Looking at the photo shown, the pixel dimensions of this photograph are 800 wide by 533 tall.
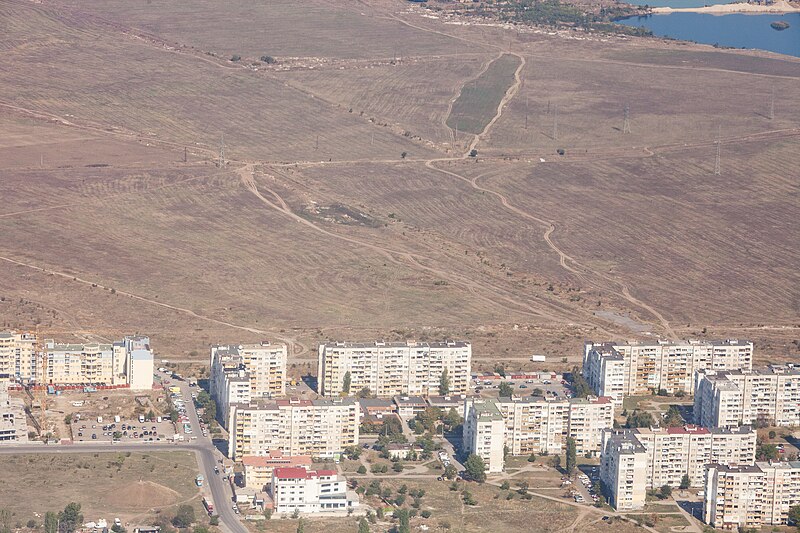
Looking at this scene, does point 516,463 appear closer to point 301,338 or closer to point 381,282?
point 301,338

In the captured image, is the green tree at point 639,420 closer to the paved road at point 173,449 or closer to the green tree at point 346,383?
the green tree at point 346,383

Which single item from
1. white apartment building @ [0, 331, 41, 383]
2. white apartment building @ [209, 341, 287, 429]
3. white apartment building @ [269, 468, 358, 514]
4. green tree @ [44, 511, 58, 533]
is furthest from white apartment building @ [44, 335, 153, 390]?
green tree @ [44, 511, 58, 533]

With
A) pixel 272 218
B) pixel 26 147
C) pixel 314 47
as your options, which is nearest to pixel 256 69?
pixel 314 47

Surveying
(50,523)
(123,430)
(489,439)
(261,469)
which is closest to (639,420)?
(489,439)

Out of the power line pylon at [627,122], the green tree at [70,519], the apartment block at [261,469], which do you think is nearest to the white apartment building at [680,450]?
the apartment block at [261,469]

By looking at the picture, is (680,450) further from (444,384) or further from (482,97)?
(482,97)
